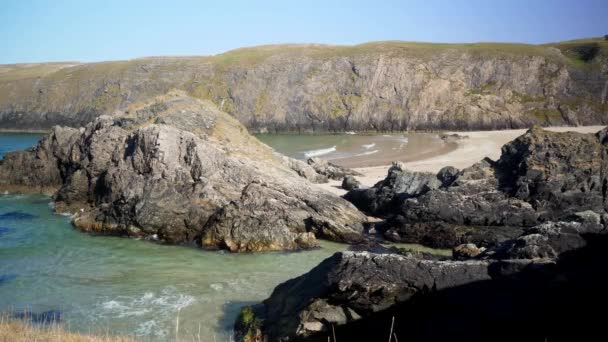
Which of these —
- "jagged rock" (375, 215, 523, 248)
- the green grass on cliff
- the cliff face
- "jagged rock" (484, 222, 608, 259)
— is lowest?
"jagged rock" (375, 215, 523, 248)

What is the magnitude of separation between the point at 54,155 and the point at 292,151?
28458 millimetres

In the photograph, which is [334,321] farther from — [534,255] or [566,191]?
[566,191]

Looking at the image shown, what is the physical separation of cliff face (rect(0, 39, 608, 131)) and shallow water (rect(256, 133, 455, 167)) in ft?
58.1

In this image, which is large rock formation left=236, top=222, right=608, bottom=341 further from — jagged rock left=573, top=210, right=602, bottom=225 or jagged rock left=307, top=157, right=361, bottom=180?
jagged rock left=307, top=157, right=361, bottom=180

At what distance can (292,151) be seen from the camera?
52.3 m

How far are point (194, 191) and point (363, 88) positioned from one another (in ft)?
226

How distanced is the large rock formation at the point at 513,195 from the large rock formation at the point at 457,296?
26.8ft

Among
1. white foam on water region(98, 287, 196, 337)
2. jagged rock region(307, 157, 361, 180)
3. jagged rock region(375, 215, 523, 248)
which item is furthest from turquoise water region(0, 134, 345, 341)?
jagged rock region(307, 157, 361, 180)

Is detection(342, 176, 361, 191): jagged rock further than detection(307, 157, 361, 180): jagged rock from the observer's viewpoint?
No

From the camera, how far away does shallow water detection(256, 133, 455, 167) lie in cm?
4266

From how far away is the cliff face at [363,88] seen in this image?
253 ft

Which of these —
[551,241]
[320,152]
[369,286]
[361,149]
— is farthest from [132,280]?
[361,149]

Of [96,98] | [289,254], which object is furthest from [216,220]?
[96,98]

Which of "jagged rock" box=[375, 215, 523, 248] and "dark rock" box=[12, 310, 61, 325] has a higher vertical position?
"jagged rock" box=[375, 215, 523, 248]
